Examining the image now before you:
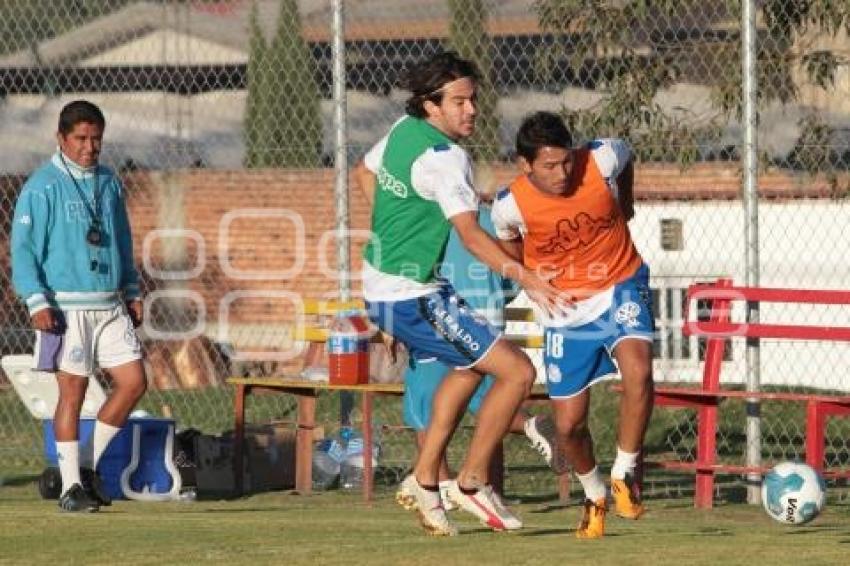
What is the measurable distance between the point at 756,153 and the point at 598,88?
7.98 ft

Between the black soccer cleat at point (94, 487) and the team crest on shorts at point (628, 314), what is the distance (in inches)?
129

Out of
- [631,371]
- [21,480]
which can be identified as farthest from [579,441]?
[21,480]

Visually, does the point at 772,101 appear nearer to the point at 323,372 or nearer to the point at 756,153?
the point at 756,153

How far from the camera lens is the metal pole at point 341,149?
14.4 m

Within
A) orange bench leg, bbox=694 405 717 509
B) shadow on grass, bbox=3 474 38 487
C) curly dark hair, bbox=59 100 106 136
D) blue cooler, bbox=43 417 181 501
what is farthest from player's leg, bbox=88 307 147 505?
orange bench leg, bbox=694 405 717 509

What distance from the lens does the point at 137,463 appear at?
13.6 meters

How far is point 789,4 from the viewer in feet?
50.0

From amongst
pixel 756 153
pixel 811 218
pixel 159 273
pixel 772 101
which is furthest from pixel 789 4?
pixel 159 273

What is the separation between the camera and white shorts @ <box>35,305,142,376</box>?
12375 millimetres

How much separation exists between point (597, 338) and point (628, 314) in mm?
231

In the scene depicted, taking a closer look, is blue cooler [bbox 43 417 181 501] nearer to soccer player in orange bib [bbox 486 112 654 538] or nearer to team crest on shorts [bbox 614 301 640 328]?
soccer player in orange bib [bbox 486 112 654 538]

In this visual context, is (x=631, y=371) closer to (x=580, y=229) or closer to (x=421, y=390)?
(x=580, y=229)

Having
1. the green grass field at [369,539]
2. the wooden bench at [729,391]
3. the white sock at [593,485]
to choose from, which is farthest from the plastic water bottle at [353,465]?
the white sock at [593,485]

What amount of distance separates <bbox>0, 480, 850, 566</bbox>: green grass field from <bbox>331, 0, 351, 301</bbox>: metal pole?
201cm
